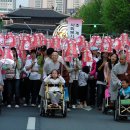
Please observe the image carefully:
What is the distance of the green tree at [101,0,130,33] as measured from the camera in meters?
59.5

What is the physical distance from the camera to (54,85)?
47.1ft

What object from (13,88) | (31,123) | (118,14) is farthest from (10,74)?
(118,14)

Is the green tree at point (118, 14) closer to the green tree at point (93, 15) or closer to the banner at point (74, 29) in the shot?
the green tree at point (93, 15)

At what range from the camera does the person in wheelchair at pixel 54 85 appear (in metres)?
14.1

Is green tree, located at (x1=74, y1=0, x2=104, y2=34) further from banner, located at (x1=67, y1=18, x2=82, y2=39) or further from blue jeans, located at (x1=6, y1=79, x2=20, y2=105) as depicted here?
blue jeans, located at (x1=6, y1=79, x2=20, y2=105)

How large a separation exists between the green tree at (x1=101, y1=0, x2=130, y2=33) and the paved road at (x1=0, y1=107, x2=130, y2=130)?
44529 millimetres

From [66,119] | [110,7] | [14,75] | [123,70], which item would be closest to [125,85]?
[123,70]

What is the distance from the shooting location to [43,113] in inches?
565

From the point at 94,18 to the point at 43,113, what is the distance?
261ft

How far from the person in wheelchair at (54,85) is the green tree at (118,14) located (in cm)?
4541

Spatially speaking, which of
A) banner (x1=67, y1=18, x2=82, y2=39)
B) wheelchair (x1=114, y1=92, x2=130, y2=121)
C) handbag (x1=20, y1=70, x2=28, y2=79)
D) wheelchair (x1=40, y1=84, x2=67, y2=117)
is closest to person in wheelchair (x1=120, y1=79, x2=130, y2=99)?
wheelchair (x1=114, y1=92, x2=130, y2=121)

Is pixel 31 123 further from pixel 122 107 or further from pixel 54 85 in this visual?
pixel 122 107

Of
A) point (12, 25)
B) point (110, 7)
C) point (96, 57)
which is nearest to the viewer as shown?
point (96, 57)

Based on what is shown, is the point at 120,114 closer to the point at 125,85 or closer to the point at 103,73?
the point at 125,85
